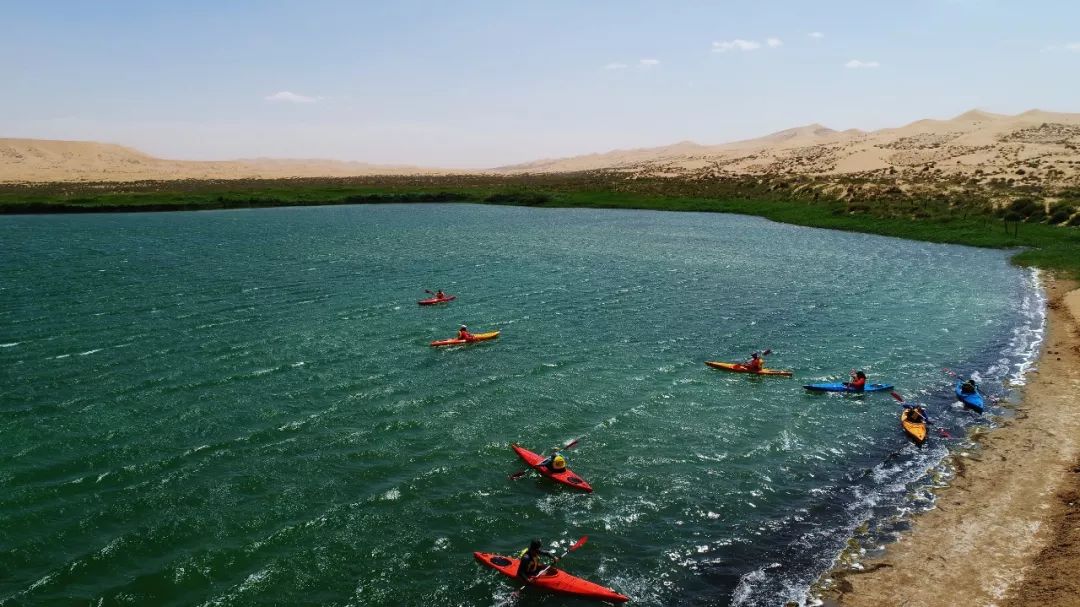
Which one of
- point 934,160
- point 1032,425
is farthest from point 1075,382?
point 934,160

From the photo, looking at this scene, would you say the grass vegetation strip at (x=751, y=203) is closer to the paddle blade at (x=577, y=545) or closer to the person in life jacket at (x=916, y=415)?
the person in life jacket at (x=916, y=415)

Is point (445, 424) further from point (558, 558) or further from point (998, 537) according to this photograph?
point (998, 537)

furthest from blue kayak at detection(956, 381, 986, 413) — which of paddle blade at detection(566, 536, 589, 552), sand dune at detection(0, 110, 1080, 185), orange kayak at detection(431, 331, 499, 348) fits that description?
sand dune at detection(0, 110, 1080, 185)

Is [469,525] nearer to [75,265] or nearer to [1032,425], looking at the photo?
[1032,425]

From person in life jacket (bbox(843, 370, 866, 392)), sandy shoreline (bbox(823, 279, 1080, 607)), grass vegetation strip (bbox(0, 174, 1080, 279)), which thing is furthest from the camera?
grass vegetation strip (bbox(0, 174, 1080, 279))

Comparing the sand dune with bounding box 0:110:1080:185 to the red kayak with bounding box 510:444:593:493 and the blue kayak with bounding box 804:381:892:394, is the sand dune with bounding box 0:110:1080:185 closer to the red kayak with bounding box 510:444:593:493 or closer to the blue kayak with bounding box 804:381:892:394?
the blue kayak with bounding box 804:381:892:394

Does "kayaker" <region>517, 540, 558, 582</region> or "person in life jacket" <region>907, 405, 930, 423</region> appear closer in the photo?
"kayaker" <region>517, 540, 558, 582</region>
